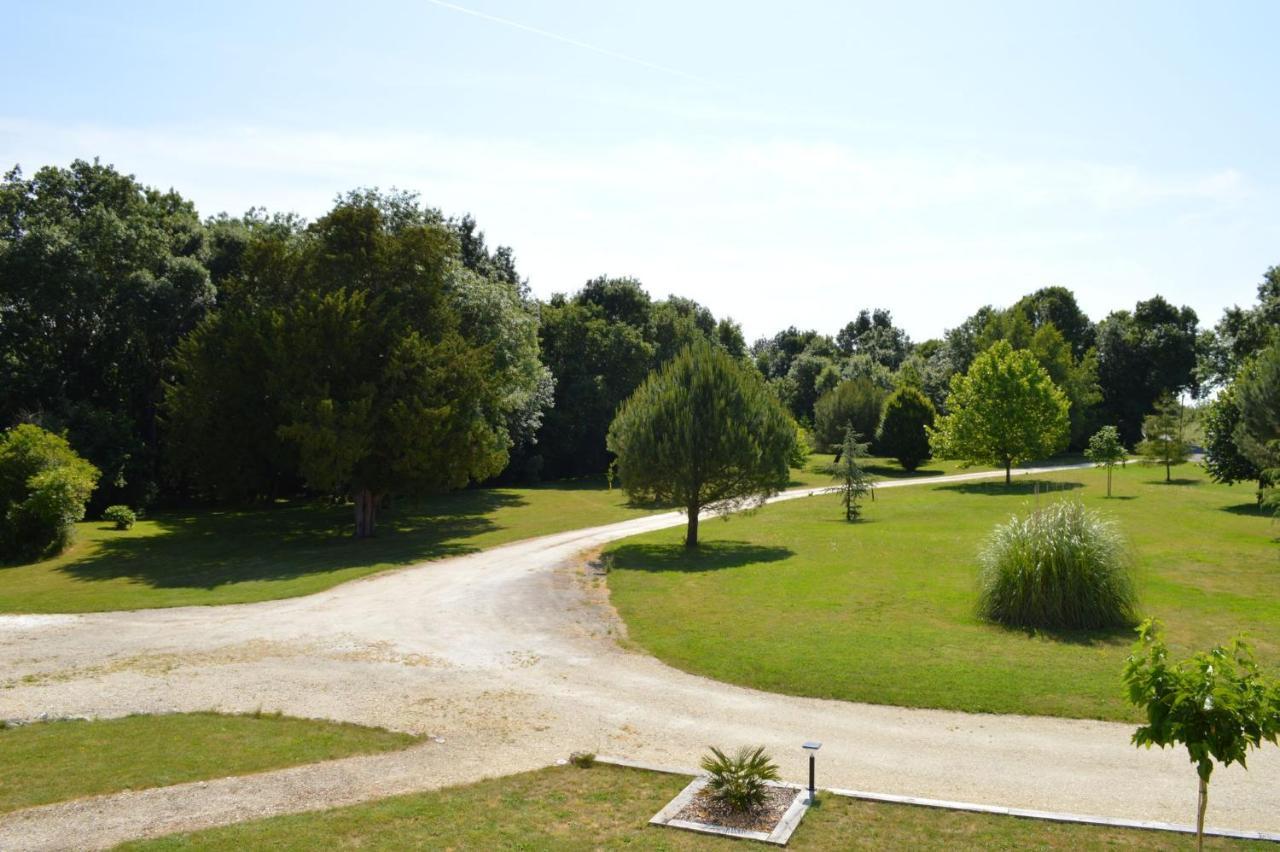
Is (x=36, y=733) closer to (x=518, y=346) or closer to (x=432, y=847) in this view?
(x=432, y=847)

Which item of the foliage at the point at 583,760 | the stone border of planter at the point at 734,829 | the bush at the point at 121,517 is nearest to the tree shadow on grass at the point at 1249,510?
the stone border of planter at the point at 734,829

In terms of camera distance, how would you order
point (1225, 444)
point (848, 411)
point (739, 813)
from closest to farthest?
1. point (739, 813)
2. point (1225, 444)
3. point (848, 411)

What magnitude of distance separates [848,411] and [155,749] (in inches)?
2554

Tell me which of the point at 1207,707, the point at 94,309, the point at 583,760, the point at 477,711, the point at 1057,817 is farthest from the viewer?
the point at 94,309

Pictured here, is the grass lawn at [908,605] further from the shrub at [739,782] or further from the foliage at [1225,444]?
the shrub at [739,782]

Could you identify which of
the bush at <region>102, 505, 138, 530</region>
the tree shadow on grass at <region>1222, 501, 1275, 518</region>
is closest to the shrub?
the tree shadow on grass at <region>1222, 501, 1275, 518</region>

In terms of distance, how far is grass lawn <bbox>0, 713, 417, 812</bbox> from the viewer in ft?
40.0

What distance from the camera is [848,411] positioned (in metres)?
73.1

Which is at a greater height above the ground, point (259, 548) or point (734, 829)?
point (734, 829)

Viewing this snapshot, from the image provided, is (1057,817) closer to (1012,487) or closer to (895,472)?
(1012,487)

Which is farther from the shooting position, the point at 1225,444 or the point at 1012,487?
the point at 1012,487

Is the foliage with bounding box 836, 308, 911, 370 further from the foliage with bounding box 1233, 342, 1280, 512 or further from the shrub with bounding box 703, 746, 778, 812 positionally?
the shrub with bounding box 703, 746, 778, 812

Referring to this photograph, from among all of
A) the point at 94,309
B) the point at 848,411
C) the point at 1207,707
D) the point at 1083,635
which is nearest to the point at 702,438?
the point at 1083,635

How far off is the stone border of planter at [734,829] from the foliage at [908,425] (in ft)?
196
